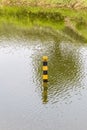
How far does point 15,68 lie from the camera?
99.7ft

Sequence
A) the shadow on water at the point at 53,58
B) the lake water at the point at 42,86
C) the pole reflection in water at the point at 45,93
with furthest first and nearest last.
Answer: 1. the shadow on water at the point at 53,58
2. the pole reflection in water at the point at 45,93
3. the lake water at the point at 42,86

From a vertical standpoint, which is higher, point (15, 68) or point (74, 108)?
point (15, 68)

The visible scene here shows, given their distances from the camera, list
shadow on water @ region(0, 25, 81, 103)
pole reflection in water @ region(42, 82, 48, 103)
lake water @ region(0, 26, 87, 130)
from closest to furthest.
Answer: lake water @ region(0, 26, 87, 130)
pole reflection in water @ region(42, 82, 48, 103)
shadow on water @ region(0, 25, 81, 103)

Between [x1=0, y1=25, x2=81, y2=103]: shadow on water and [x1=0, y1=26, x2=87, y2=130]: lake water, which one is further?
[x1=0, y1=25, x2=81, y2=103]: shadow on water

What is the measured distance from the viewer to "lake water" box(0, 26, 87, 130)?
68.0 ft

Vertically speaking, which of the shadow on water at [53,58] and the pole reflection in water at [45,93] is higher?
the shadow on water at [53,58]

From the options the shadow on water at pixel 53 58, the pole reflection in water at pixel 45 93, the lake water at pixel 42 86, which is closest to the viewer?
the lake water at pixel 42 86

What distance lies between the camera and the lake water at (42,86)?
20.7 meters

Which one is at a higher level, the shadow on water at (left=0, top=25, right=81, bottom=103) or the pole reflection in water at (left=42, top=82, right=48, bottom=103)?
the shadow on water at (left=0, top=25, right=81, bottom=103)

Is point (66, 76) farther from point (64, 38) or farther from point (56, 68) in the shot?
point (64, 38)

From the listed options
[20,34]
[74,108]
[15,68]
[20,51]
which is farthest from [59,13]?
[74,108]

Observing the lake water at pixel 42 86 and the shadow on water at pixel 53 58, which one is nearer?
the lake water at pixel 42 86

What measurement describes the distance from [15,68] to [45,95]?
6.80 metres

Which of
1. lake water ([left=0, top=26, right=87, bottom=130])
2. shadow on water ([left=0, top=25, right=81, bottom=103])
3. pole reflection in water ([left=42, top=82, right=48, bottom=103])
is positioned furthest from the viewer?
shadow on water ([left=0, top=25, right=81, bottom=103])
